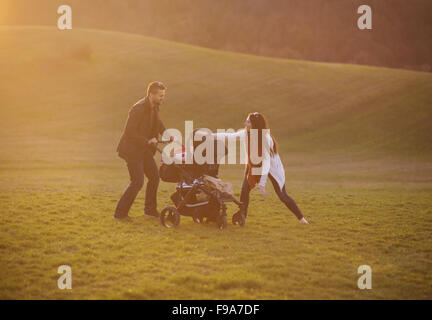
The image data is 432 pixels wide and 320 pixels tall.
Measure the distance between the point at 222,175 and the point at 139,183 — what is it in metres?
10.8

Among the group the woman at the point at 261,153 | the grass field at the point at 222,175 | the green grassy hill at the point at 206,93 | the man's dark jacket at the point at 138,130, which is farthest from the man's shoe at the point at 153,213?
the green grassy hill at the point at 206,93

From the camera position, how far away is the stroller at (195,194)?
7.17 metres

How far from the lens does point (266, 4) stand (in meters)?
93.8

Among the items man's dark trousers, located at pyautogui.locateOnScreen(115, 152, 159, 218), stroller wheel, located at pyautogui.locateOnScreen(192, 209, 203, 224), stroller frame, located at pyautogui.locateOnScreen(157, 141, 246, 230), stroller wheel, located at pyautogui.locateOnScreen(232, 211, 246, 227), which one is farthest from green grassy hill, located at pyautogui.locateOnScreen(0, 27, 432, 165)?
stroller frame, located at pyautogui.locateOnScreen(157, 141, 246, 230)

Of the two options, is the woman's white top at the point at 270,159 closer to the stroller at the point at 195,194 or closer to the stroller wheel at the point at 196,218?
the stroller at the point at 195,194

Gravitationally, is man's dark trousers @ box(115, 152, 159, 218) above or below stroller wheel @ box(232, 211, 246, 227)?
above

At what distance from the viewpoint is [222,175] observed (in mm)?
18250

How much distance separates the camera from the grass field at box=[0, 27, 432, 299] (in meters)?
4.94

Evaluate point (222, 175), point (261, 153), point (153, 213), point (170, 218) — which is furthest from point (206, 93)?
point (261, 153)

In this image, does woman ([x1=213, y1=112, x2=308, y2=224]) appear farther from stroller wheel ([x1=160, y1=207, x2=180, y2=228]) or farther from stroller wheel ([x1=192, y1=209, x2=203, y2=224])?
stroller wheel ([x1=160, y1=207, x2=180, y2=228])

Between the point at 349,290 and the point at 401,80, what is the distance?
3875cm

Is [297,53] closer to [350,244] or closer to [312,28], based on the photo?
[312,28]

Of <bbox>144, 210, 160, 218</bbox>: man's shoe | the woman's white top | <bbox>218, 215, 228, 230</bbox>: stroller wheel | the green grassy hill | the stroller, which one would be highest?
the green grassy hill

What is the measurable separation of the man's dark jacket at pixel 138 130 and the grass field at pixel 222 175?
4.15ft
